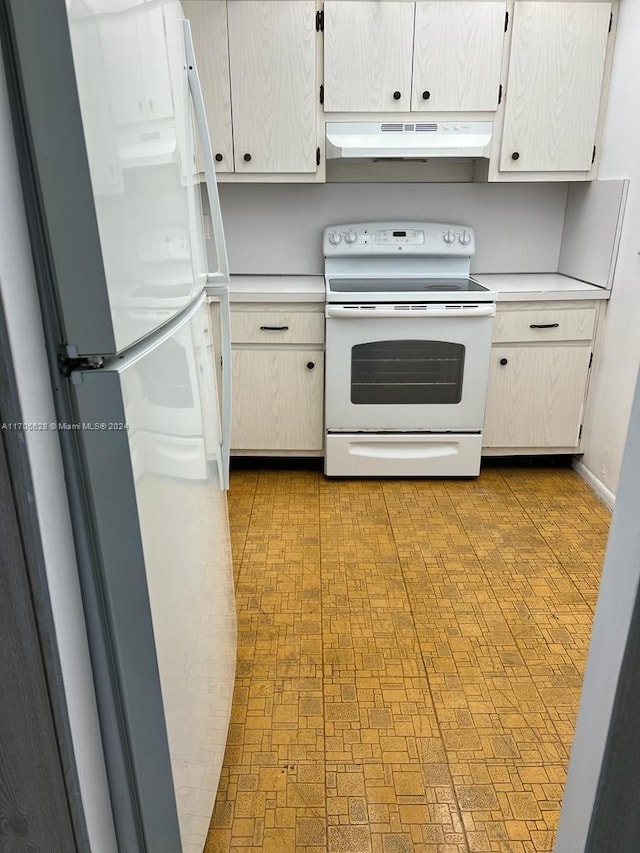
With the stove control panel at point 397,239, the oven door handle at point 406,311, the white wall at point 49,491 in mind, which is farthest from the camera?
the stove control panel at point 397,239

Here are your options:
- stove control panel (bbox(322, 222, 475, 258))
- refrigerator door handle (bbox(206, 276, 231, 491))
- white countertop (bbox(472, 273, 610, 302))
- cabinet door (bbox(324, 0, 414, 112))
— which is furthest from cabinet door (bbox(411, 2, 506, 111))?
refrigerator door handle (bbox(206, 276, 231, 491))

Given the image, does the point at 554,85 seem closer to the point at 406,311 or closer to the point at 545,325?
the point at 545,325

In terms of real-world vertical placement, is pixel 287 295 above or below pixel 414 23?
below

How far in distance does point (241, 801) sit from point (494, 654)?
860 millimetres

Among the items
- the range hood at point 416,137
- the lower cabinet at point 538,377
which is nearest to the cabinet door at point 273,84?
the range hood at point 416,137

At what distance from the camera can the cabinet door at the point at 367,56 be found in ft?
8.66

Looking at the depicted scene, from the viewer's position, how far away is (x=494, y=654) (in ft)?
6.11

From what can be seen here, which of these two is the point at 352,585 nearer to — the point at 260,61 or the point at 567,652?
the point at 567,652

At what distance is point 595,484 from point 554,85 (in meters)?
1.82

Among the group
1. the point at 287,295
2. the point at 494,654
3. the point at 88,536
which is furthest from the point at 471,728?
the point at 287,295

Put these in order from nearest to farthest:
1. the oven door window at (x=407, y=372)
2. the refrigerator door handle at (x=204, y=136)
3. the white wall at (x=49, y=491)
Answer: the white wall at (x=49, y=491) < the refrigerator door handle at (x=204, y=136) < the oven door window at (x=407, y=372)

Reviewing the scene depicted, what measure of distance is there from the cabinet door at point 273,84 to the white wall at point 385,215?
368mm

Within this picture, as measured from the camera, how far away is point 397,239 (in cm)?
319

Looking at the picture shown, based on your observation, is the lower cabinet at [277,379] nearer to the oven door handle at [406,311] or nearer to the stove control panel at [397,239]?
the oven door handle at [406,311]
